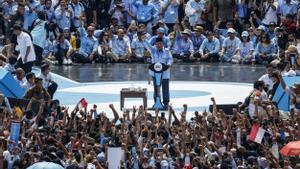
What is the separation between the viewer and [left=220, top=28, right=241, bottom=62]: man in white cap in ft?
124

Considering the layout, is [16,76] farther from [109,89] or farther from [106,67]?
[106,67]

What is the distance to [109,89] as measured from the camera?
111 ft

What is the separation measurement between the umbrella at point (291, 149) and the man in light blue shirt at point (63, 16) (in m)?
18.9

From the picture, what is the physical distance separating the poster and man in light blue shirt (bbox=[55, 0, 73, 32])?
1824 cm

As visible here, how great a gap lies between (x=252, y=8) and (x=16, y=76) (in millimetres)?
13484

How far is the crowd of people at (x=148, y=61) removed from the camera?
822 inches

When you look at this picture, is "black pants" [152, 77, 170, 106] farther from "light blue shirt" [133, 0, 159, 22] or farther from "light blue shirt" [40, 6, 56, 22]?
"light blue shirt" [133, 0, 159, 22]

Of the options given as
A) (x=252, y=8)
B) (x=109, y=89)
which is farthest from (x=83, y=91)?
(x=252, y=8)

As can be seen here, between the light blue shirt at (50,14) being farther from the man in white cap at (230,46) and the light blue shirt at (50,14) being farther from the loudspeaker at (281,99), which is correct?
the loudspeaker at (281,99)

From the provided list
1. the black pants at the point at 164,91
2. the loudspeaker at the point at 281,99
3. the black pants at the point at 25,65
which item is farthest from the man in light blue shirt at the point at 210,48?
the loudspeaker at the point at 281,99

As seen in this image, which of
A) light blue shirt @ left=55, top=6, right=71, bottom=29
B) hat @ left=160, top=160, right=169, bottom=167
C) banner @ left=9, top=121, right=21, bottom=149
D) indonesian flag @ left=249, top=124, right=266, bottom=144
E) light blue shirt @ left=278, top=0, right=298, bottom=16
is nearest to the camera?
hat @ left=160, top=160, right=169, bottom=167

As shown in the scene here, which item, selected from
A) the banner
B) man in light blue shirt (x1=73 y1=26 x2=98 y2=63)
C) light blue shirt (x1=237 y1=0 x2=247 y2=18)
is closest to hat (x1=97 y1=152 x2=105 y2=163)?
the banner

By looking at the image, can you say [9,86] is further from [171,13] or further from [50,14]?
[171,13]

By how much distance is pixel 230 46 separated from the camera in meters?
37.8
